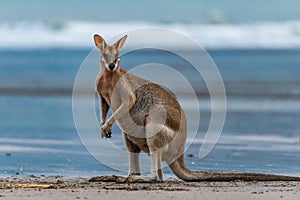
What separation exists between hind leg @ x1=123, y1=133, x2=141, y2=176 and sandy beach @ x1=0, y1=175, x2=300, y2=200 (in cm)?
27

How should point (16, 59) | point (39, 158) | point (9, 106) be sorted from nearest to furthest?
point (39, 158) → point (9, 106) → point (16, 59)

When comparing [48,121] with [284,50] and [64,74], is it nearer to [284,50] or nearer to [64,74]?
[64,74]

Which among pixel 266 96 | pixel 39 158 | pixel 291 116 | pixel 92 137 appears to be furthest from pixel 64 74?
pixel 39 158

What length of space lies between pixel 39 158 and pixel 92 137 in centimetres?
155

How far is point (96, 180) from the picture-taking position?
7.01 m

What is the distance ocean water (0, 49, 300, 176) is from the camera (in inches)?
326

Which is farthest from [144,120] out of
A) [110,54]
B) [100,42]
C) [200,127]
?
[200,127]

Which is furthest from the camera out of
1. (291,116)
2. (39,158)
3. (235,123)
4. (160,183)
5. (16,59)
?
(16,59)

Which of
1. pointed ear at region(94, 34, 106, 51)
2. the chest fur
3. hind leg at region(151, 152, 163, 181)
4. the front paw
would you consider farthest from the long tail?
pointed ear at region(94, 34, 106, 51)

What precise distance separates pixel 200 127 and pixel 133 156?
13.9ft

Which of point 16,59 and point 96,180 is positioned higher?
point 16,59

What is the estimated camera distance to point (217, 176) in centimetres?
702

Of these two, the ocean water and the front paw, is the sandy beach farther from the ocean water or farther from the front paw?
the ocean water

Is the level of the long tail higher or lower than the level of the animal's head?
→ lower
